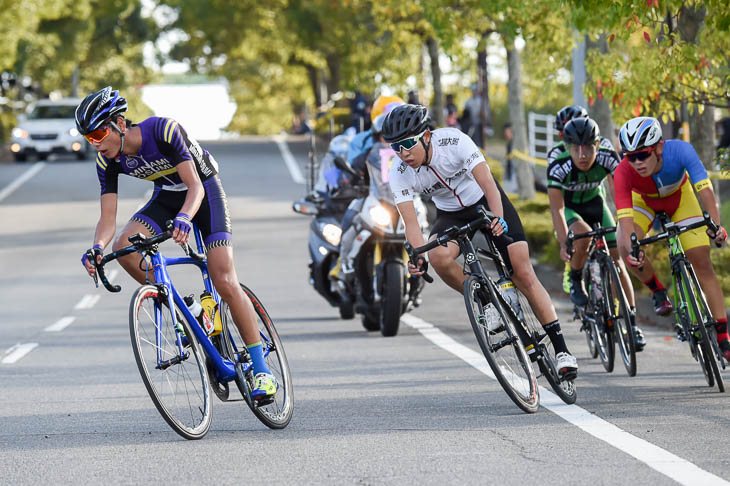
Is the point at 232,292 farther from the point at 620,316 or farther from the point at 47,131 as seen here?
the point at 47,131

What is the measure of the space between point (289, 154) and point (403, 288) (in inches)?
1542

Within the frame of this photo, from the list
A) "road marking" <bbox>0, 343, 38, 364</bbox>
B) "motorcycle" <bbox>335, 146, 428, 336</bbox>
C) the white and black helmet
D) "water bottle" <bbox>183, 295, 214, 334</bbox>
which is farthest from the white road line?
the white and black helmet

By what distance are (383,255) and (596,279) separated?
7.88 feet

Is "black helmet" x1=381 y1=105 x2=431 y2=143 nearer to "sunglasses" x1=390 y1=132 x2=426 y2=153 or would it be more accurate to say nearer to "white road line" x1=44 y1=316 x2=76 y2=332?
"sunglasses" x1=390 y1=132 x2=426 y2=153

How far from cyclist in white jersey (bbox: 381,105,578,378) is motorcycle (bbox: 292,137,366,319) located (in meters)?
4.67

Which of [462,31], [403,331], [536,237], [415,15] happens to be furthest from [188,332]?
[415,15]

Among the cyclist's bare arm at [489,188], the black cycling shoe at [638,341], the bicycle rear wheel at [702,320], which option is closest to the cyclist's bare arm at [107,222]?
the cyclist's bare arm at [489,188]

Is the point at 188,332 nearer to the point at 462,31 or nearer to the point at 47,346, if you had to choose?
the point at 47,346

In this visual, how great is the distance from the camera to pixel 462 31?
79.6 feet

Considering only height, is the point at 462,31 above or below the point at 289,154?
above

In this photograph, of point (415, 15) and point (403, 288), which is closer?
point (403, 288)

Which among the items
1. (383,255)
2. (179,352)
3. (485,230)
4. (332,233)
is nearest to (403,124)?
(485,230)

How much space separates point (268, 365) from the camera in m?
→ 7.84

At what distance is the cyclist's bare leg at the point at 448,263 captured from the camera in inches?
327
